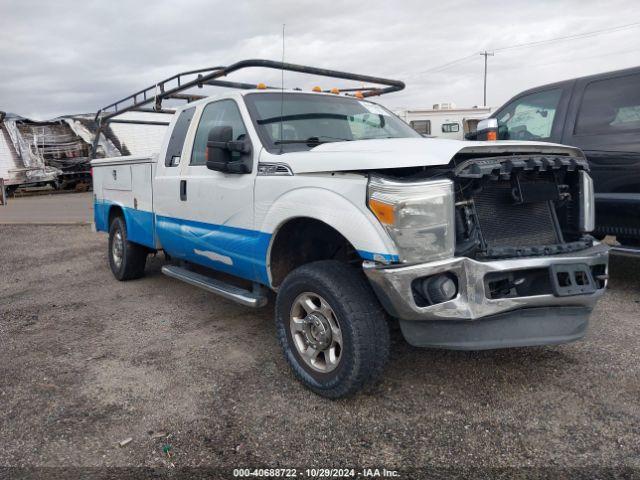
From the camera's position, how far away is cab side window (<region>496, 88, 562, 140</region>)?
5.52 m

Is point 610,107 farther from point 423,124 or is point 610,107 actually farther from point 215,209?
point 423,124

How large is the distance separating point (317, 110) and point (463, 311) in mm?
2162

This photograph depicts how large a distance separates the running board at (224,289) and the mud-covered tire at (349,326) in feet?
2.08

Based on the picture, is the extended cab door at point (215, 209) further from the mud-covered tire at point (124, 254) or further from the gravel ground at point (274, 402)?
the mud-covered tire at point (124, 254)

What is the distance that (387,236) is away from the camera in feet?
8.96

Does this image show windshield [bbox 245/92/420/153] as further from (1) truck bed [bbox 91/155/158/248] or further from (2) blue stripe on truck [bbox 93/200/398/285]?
(1) truck bed [bbox 91/155/158/248]

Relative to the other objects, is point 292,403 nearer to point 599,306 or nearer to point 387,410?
point 387,410

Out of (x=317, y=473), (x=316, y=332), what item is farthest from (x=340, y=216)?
(x=317, y=473)

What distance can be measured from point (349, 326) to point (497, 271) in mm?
822

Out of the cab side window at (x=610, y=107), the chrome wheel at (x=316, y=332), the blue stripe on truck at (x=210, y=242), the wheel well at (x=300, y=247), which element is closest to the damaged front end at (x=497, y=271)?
the blue stripe on truck at (x=210, y=242)

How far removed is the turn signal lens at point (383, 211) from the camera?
8.85 feet

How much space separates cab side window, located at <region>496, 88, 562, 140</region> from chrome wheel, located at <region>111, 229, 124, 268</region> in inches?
171

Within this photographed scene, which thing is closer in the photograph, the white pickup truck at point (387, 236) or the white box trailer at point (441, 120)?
the white pickup truck at point (387, 236)

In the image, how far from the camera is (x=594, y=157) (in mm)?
4996
